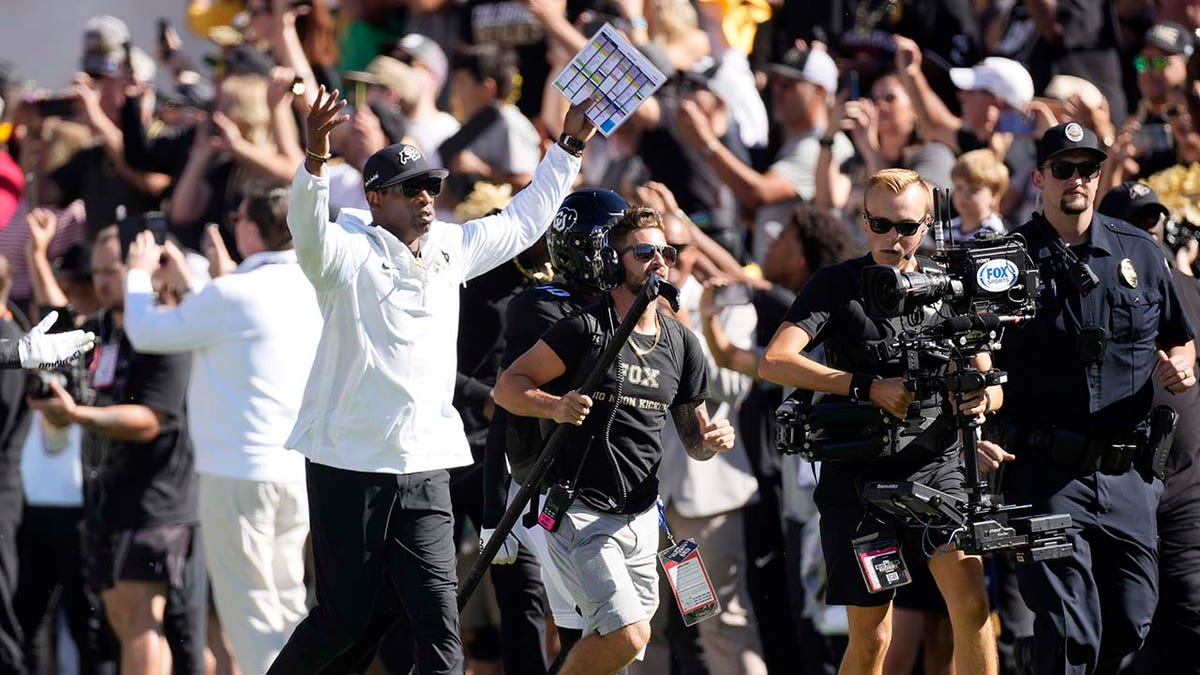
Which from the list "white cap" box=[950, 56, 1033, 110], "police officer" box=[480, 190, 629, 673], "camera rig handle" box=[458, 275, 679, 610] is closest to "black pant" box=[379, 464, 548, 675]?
"police officer" box=[480, 190, 629, 673]

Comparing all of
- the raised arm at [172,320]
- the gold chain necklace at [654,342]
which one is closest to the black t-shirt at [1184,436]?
the gold chain necklace at [654,342]

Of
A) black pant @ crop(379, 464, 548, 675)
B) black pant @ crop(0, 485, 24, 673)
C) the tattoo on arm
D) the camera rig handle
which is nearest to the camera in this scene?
the camera rig handle

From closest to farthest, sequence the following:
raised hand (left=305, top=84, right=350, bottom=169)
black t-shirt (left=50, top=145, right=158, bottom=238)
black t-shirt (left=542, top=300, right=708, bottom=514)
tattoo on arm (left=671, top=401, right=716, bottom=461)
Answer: raised hand (left=305, top=84, right=350, bottom=169) → black t-shirt (left=542, top=300, right=708, bottom=514) → tattoo on arm (left=671, top=401, right=716, bottom=461) → black t-shirt (left=50, top=145, right=158, bottom=238)

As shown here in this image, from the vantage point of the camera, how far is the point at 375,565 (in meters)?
6.91

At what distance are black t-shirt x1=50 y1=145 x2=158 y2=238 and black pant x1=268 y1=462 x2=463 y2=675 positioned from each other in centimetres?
556

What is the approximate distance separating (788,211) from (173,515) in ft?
11.6

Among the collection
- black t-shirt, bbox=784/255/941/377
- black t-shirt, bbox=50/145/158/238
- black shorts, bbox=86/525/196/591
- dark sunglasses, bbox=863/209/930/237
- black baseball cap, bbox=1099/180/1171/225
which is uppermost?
dark sunglasses, bbox=863/209/930/237

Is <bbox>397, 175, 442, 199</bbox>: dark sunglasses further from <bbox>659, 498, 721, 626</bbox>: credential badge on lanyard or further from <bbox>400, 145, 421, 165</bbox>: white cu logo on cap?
<bbox>659, 498, 721, 626</bbox>: credential badge on lanyard

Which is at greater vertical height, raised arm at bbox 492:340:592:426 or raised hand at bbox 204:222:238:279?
raised arm at bbox 492:340:592:426

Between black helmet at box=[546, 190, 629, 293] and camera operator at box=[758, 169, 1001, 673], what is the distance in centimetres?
75

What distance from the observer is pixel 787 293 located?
886 cm

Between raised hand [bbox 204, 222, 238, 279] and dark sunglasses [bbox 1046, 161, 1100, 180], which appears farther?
raised hand [bbox 204, 222, 238, 279]

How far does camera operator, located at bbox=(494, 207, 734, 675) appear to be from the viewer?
23.2 feet

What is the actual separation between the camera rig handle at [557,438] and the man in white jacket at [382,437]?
251 millimetres
